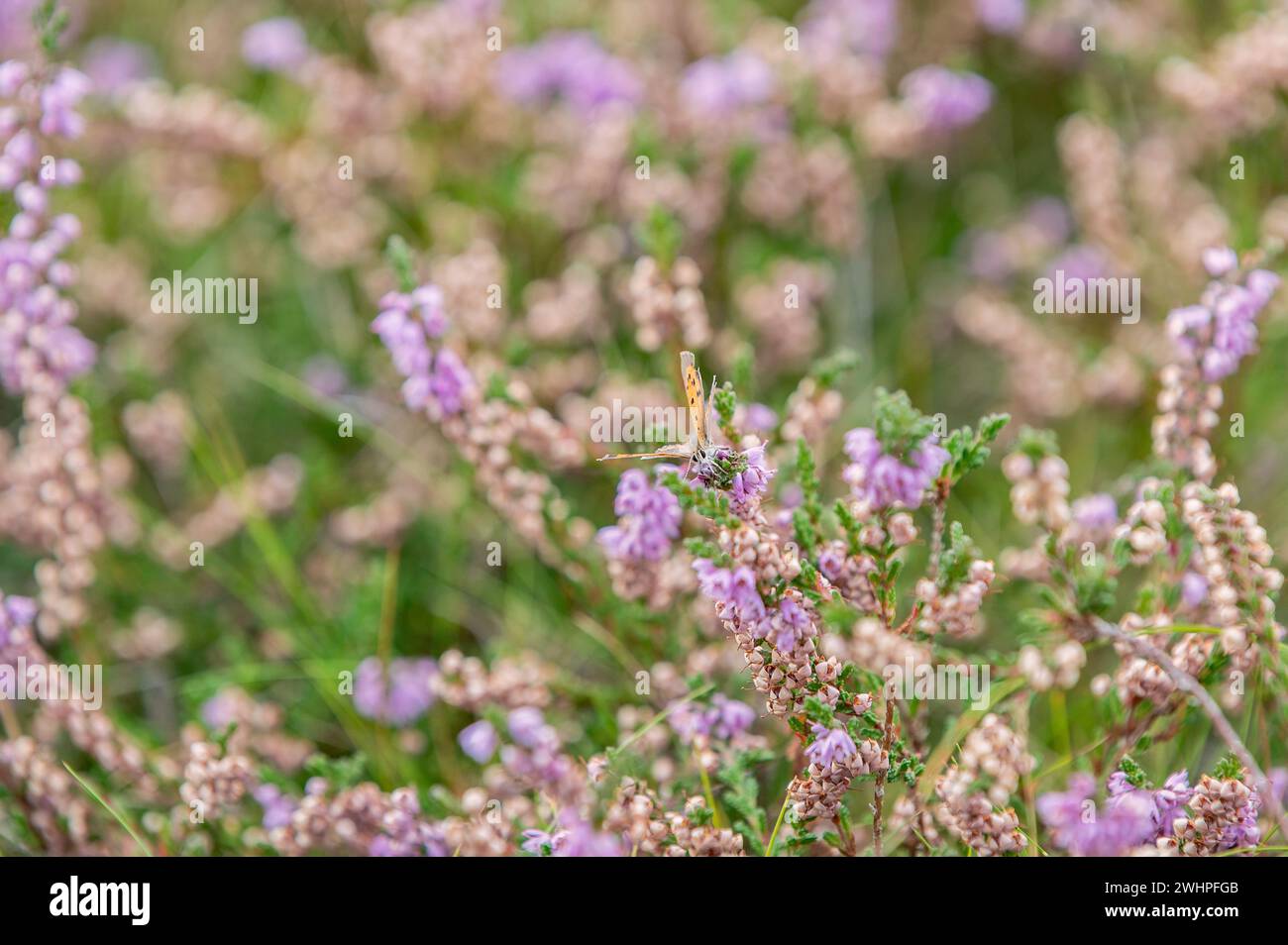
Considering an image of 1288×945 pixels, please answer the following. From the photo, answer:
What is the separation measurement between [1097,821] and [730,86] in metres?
2.28

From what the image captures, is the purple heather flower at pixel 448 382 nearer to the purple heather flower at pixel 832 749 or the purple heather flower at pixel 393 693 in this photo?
the purple heather flower at pixel 393 693

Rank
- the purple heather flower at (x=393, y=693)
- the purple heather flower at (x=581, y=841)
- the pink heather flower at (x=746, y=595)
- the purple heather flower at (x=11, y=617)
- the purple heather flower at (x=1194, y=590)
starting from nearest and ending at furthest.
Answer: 1. the pink heather flower at (x=746, y=595)
2. the purple heather flower at (x=581, y=841)
3. the purple heather flower at (x=1194, y=590)
4. the purple heather flower at (x=11, y=617)
5. the purple heather flower at (x=393, y=693)

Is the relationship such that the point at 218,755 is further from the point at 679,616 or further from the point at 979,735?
the point at 979,735

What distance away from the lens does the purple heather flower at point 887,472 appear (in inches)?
69.6

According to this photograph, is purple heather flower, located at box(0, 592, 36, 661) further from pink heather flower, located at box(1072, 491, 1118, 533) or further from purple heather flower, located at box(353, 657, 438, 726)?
pink heather flower, located at box(1072, 491, 1118, 533)

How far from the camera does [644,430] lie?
250 centimetres

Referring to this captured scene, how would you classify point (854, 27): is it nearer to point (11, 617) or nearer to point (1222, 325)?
point (1222, 325)

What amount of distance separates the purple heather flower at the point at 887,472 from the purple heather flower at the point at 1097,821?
60 cm

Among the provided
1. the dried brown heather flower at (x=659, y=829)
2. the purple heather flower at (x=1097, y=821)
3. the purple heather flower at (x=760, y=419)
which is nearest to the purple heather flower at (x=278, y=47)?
the purple heather flower at (x=760, y=419)

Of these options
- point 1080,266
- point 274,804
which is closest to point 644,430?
point 274,804

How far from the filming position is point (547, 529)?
2.43 m

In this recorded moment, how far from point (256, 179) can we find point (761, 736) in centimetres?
259

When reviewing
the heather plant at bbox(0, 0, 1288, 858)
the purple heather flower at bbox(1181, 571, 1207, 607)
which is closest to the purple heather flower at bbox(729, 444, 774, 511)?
the heather plant at bbox(0, 0, 1288, 858)

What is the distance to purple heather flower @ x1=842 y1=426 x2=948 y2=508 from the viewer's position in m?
1.77
